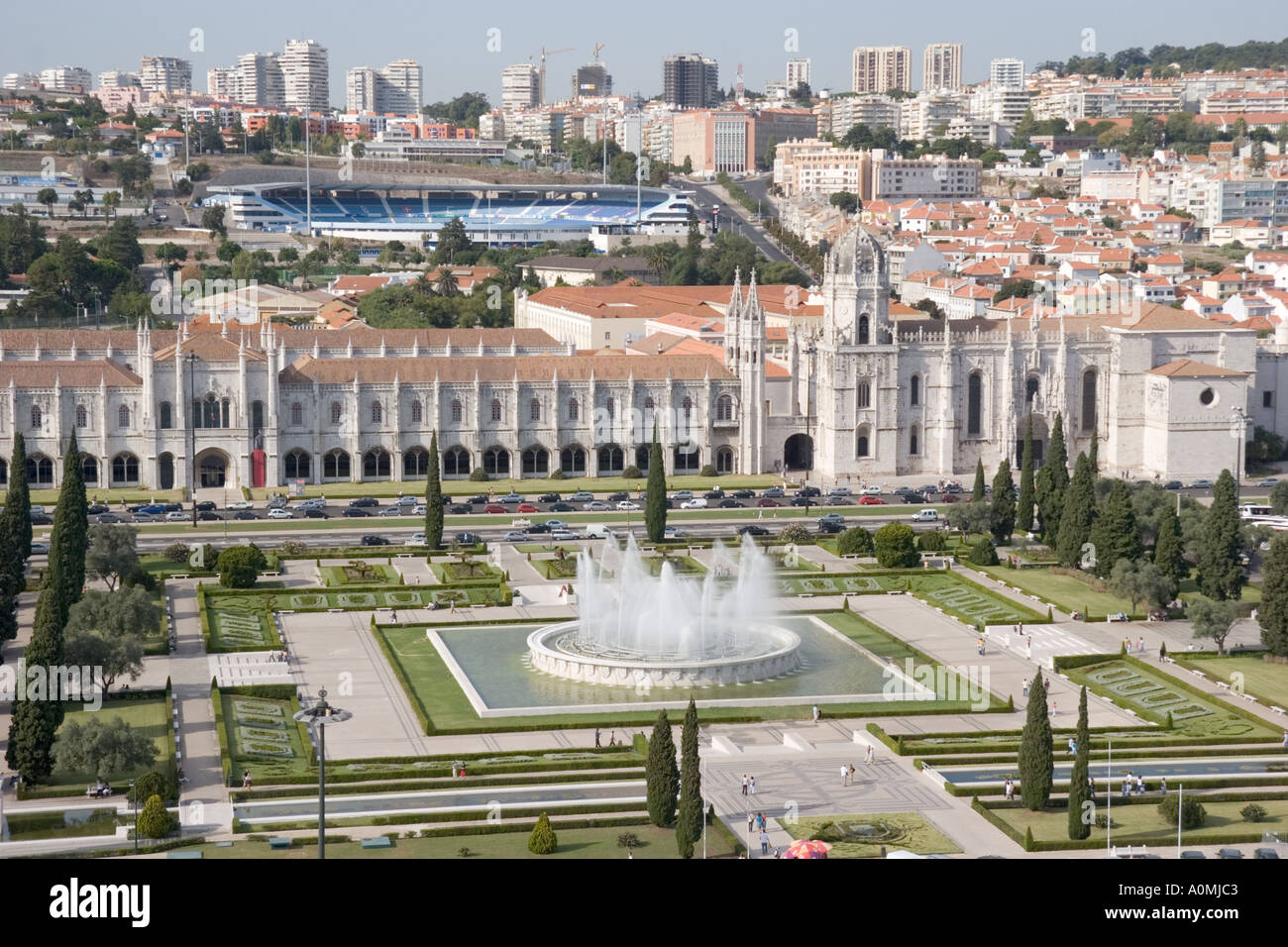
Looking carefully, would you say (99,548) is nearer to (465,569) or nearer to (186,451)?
(465,569)

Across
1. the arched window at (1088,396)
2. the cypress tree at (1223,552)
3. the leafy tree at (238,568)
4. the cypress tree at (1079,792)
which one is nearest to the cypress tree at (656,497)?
the leafy tree at (238,568)

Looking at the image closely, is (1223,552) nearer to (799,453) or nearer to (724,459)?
(799,453)

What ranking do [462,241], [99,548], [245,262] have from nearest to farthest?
[99,548], [245,262], [462,241]

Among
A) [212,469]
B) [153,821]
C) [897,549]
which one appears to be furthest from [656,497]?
[153,821]

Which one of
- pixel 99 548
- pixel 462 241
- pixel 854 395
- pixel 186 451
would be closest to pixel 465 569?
pixel 99 548
